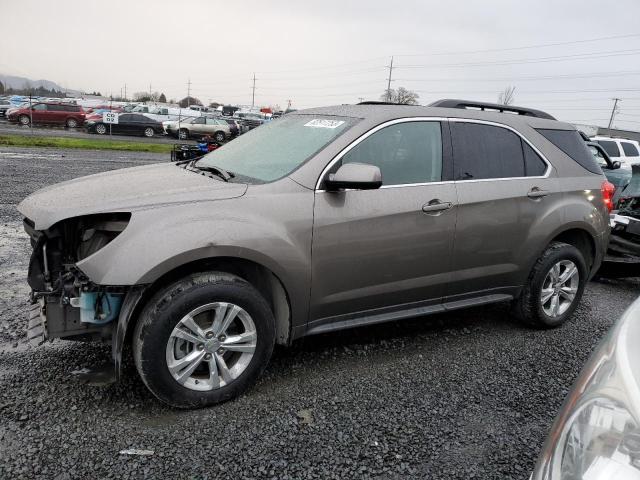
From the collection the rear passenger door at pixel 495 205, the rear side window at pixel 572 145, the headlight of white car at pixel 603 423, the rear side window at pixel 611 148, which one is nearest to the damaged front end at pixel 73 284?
the headlight of white car at pixel 603 423

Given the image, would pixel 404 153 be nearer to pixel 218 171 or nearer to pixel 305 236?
pixel 305 236

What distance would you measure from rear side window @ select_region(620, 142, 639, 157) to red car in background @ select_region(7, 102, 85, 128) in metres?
25.9

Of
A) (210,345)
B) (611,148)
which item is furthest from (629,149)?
(210,345)

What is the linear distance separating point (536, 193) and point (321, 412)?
245cm

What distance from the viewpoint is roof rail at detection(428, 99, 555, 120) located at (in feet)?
13.7

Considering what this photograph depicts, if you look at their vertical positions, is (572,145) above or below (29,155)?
above

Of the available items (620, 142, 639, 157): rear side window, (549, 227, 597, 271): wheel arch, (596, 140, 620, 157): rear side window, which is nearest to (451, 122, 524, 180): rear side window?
(549, 227, 597, 271): wheel arch

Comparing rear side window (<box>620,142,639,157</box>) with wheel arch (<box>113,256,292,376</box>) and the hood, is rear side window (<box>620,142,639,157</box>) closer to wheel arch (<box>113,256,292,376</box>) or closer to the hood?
wheel arch (<box>113,256,292,376</box>)

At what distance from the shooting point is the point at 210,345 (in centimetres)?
283

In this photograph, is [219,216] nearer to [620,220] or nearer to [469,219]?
[469,219]

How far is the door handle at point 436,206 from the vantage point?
136 inches

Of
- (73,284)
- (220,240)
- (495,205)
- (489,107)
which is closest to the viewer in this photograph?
(73,284)

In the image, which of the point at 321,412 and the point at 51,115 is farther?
the point at 51,115

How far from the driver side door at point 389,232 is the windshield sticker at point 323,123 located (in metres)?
0.27
